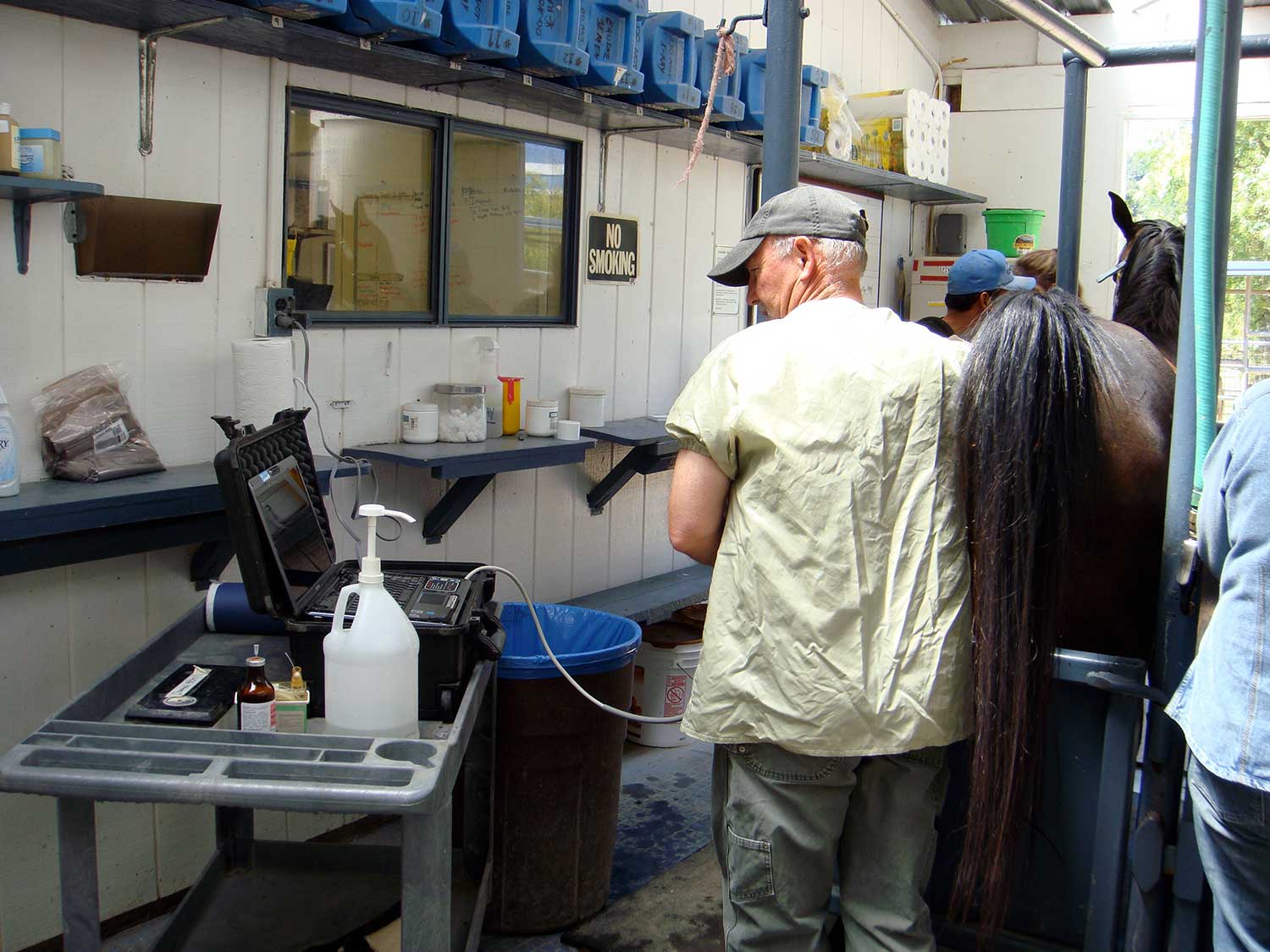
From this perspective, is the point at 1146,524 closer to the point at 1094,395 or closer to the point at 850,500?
the point at 1094,395

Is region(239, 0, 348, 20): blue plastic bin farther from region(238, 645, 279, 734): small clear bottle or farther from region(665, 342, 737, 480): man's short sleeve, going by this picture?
region(238, 645, 279, 734): small clear bottle

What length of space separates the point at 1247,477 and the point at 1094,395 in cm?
45

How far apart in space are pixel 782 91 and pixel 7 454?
1779mm

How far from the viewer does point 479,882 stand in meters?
2.81

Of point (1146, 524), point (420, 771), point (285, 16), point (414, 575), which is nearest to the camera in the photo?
point (420, 771)

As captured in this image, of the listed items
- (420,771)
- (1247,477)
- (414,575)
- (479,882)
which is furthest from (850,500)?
(479,882)

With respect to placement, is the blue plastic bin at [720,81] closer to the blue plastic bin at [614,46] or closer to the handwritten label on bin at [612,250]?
the blue plastic bin at [614,46]

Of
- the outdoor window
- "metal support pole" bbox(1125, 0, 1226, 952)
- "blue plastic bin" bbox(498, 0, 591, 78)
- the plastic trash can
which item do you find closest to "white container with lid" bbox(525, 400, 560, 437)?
the outdoor window

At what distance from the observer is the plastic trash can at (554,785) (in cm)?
279

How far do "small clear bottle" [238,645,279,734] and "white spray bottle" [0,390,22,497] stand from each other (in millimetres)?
848

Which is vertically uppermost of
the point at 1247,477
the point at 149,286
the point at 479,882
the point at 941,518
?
the point at 149,286

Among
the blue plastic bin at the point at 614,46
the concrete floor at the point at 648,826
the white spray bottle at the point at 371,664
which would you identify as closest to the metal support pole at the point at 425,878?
the white spray bottle at the point at 371,664

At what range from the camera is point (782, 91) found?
2.44 m

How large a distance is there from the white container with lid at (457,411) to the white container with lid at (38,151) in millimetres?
1332
